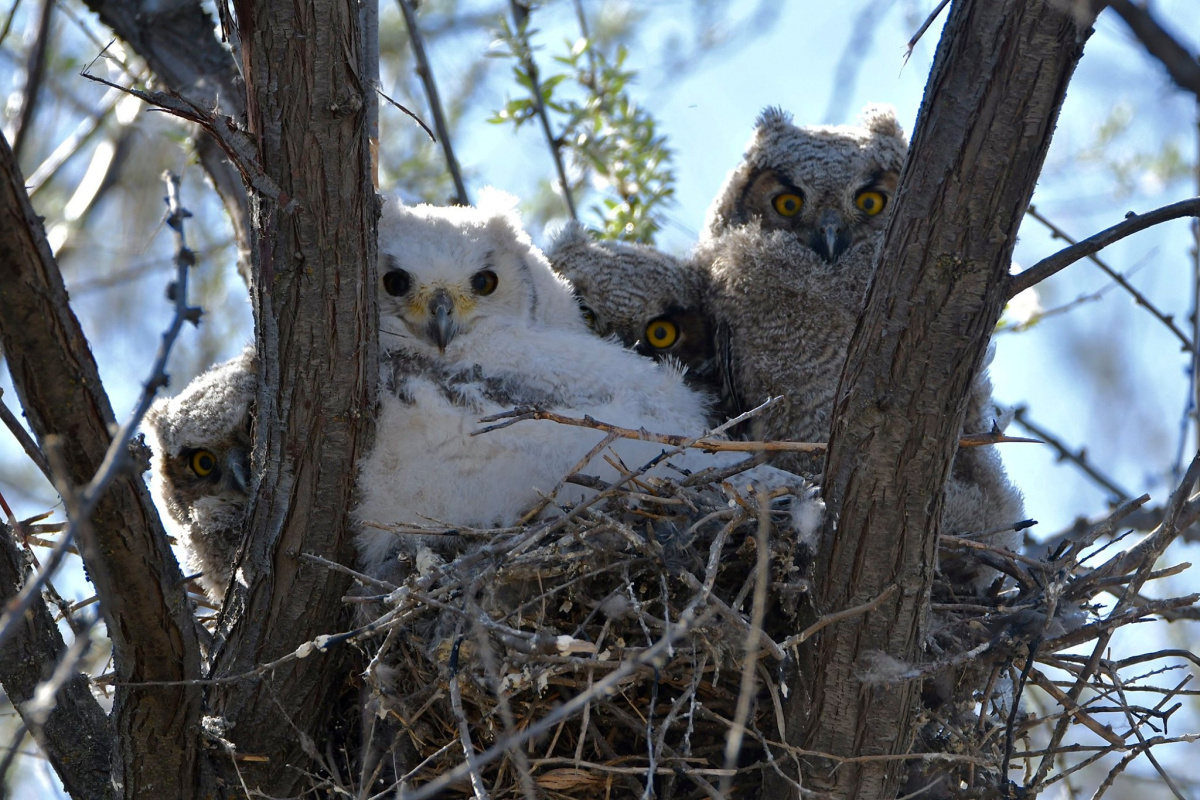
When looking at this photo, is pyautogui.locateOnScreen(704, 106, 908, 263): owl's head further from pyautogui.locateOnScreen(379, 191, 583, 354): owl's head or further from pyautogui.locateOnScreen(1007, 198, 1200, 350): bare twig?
pyautogui.locateOnScreen(1007, 198, 1200, 350): bare twig

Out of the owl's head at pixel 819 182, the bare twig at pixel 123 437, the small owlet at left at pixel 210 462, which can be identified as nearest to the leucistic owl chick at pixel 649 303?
the owl's head at pixel 819 182

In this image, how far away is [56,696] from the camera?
2396 millimetres

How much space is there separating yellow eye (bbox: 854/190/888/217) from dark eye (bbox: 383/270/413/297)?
5.33ft

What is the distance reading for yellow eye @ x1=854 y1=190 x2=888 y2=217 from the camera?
13.0 ft

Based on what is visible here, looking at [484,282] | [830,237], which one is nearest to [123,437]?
[484,282]

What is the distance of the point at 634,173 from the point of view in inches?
172

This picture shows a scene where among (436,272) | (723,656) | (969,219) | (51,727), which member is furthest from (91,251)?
(969,219)

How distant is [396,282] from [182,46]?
1.31 m

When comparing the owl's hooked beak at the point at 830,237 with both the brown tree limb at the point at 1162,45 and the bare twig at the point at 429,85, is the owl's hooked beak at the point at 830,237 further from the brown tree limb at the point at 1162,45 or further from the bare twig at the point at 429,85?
the brown tree limb at the point at 1162,45

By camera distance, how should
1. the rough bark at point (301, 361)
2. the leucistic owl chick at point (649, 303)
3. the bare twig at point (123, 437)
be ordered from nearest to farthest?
the bare twig at point (123, 437) → the rough bark at point (301, 361) → the leucistic owl chick at point (649, 303)

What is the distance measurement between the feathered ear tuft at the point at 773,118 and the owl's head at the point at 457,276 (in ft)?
3.74

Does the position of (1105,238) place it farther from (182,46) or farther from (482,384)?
(182,46)

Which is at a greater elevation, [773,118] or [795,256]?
[773,118]

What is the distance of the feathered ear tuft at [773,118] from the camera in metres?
4.33
